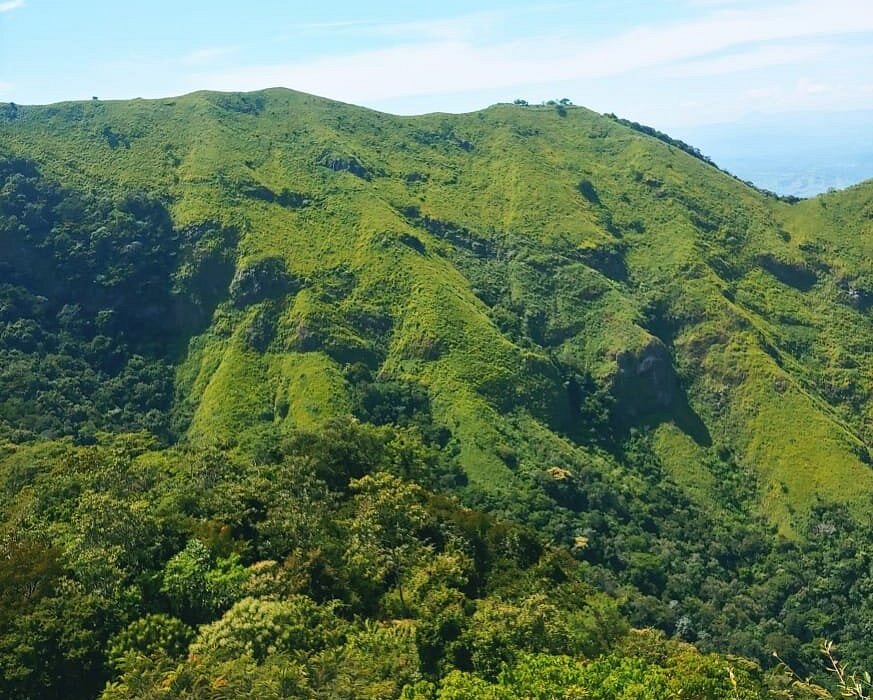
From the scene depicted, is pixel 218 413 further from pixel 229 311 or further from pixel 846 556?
pixel 846 556

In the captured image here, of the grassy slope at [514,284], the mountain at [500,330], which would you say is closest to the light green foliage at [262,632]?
the mountain at [500,330]

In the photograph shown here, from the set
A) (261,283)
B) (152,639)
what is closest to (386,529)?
(152,639)

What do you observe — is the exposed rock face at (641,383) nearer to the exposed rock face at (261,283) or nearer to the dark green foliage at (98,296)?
the exposed rock face at (261,283)

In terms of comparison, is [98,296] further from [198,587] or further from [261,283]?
[198,587]

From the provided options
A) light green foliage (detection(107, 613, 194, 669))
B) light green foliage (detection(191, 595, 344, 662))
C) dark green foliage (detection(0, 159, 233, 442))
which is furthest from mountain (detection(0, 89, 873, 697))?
light green foliage (detection(107, 613, 194, 669))

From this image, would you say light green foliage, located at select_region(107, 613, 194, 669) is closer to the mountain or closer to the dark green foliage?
the mountain

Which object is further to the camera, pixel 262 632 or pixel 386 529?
pixel 386 529
